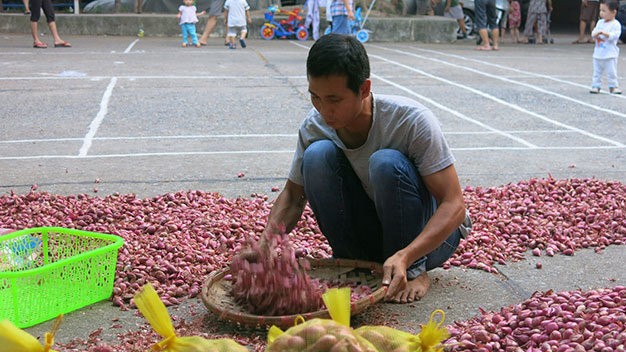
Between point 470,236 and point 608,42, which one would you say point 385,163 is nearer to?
point 470,236

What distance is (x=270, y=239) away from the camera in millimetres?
3234

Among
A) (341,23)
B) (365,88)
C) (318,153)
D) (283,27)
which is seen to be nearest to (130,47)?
(283,27)

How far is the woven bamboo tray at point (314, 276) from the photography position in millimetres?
2976

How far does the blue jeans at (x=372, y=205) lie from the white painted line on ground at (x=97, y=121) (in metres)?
3.82

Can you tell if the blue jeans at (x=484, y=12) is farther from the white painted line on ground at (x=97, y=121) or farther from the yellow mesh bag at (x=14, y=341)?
the yellow mesh bag at (x=14, y=341)

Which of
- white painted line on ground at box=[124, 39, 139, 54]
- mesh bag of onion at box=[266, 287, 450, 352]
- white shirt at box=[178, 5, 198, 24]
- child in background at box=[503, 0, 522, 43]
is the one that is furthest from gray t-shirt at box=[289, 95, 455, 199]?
child in background at box=[503, 0, 522, 43]

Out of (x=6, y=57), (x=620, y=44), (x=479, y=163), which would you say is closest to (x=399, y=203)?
(x=479, y=163)

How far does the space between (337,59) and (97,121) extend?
596 cm

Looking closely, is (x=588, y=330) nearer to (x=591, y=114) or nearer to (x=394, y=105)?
(x=394, y=105)

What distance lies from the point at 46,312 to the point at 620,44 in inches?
803

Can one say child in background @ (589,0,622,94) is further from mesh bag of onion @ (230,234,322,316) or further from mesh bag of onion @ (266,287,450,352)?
mesh bag of onion @ (266,287,450,352)

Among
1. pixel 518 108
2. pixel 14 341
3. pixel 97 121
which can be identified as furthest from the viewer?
pixel 518 108

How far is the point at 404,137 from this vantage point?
3381 mm

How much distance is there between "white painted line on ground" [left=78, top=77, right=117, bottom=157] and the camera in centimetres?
714
